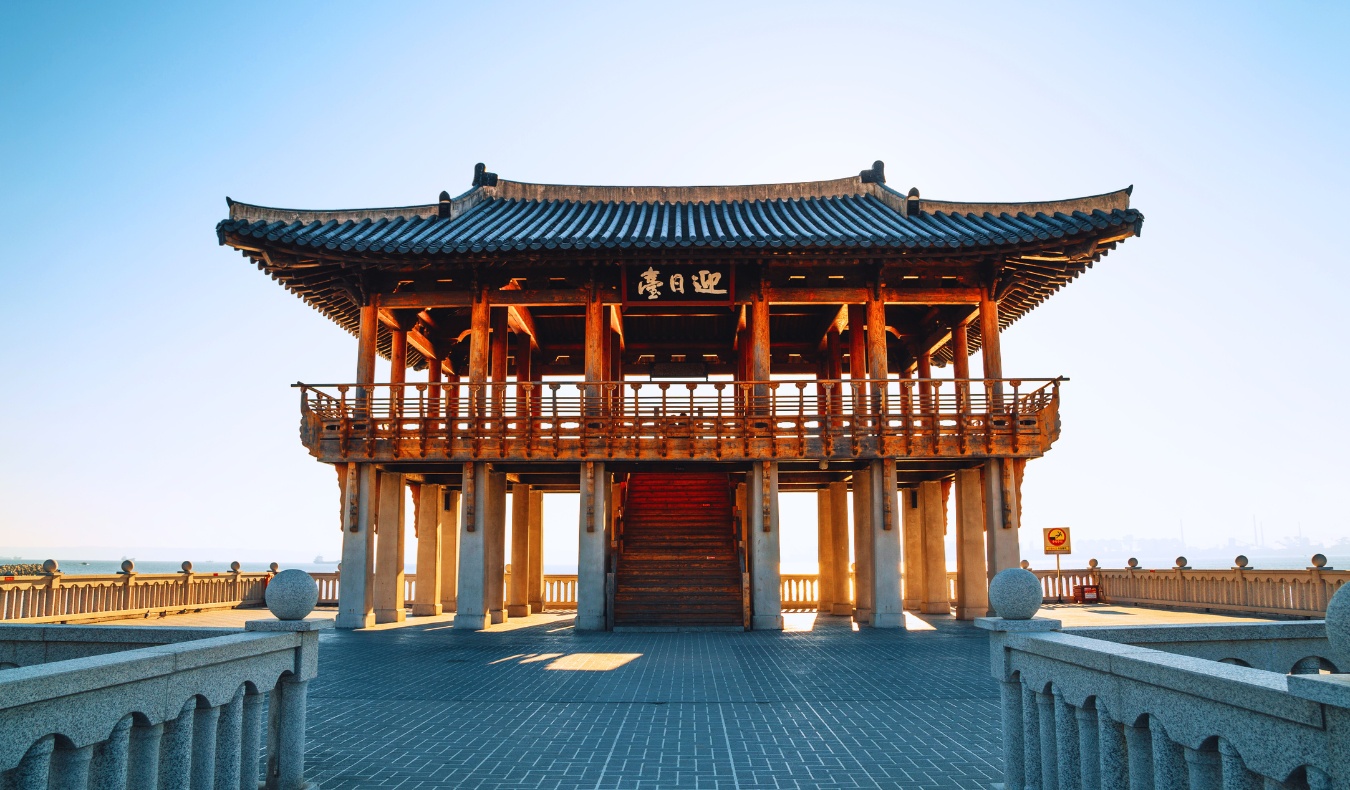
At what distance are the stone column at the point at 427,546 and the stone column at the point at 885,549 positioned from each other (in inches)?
469

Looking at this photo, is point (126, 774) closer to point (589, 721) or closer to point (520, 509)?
point (589, 721)

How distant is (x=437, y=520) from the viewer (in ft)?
78.5

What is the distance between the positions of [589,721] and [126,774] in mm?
4981

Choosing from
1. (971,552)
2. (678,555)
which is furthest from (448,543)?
(971,552)

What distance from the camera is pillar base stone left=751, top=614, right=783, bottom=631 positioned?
18719mm

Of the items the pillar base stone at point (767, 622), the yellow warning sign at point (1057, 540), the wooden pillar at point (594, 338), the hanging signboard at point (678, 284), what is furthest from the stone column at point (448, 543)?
the yellow warning sign at point (1057, 540)

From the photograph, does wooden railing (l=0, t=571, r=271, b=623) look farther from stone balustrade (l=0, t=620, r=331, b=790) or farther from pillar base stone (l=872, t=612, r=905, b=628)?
pillar base stone (l=872, t=612, r=905, b=628)

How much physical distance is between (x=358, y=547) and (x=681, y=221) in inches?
453

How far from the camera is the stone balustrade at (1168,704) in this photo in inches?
130

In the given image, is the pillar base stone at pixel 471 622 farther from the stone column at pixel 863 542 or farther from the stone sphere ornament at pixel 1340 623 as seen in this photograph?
the stone sphere ornament at pixel 1340 623

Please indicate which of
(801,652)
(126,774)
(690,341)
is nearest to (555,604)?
(690,341)

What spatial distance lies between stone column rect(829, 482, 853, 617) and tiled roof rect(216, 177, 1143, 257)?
285 inches

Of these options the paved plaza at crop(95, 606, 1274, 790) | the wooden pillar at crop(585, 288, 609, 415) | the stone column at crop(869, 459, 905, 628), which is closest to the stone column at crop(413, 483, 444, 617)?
the wooden pillar at crop(585, 288, 609, 415)

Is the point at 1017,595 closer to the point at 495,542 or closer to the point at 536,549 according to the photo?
the point at 495,542
